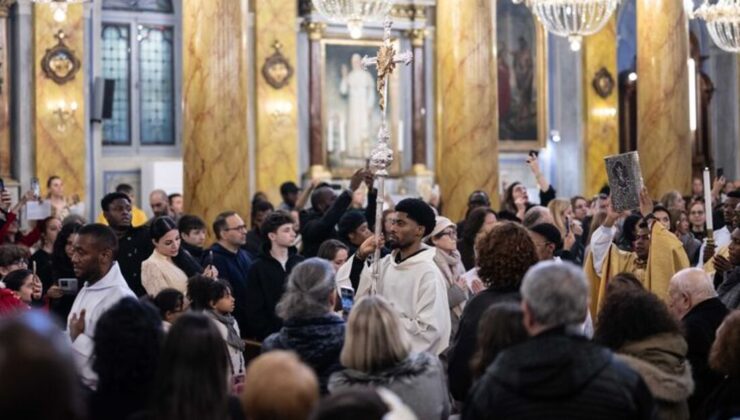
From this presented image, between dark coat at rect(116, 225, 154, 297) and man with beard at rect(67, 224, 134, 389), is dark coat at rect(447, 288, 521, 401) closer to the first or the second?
man with beard at rect(67, 224, 134, 389)

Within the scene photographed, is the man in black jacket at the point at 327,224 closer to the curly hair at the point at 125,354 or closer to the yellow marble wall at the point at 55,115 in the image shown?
the curly hair at the point at 125,354

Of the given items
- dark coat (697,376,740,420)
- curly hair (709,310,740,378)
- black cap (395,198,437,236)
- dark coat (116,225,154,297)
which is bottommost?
dark coat (697,376,740,420)

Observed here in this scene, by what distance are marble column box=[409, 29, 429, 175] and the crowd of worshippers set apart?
12.9m

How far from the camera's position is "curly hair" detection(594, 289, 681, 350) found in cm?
580

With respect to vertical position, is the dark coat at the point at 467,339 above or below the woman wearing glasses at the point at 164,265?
below

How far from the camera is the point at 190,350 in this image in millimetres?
4664

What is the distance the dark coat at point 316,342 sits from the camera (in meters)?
6.09

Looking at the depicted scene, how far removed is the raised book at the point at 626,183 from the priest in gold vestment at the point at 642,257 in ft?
0.24

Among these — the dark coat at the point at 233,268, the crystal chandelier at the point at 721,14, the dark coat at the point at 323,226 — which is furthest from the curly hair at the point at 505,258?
the crystal chandelier at the point at 721,14

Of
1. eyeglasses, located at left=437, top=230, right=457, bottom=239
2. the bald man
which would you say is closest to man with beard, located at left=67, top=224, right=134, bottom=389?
eyeglasses, located at left=437, top=230, right=457, bottom=239

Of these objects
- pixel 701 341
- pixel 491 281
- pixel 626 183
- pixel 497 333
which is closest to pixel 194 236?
pixel 626 183

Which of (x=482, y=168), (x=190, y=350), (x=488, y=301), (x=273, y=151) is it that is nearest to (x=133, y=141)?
(x=273, y=151)

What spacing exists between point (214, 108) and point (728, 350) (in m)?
9.48

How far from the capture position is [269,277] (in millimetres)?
9648
